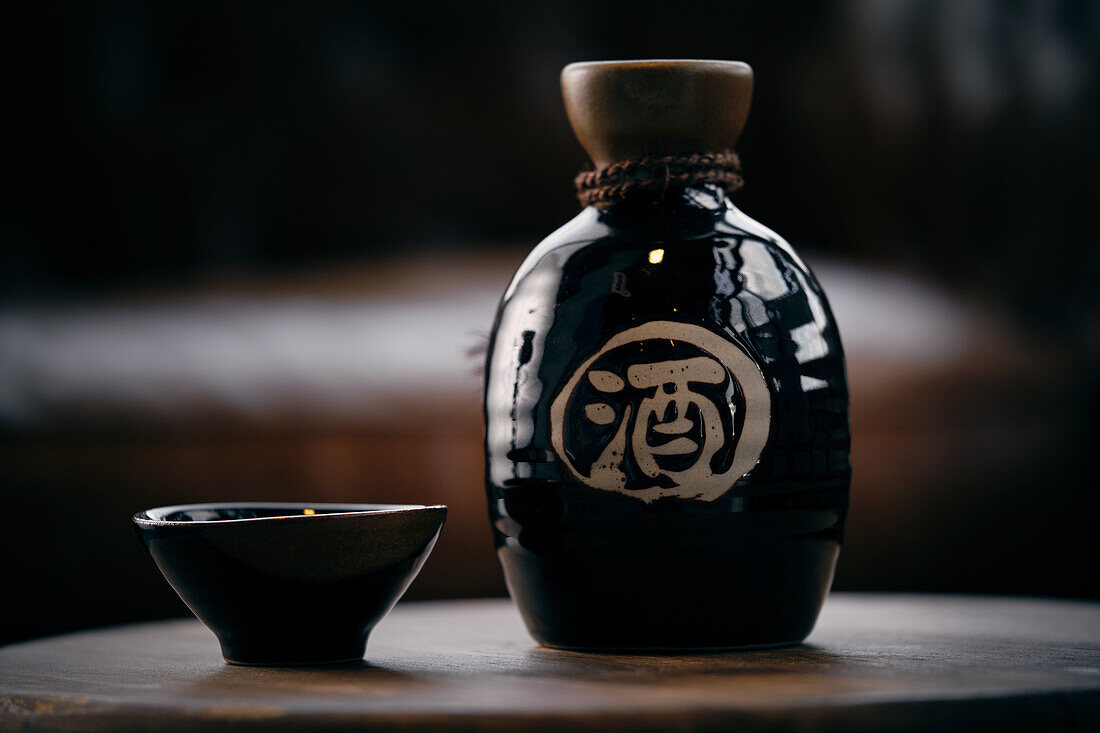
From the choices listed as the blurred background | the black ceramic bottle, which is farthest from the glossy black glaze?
the blurred background

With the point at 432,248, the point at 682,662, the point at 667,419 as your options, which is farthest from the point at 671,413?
the point at 432,248

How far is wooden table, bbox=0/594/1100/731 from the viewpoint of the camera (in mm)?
481

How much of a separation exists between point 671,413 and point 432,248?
3.59ft

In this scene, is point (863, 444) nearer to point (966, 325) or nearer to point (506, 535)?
point (966, 325)

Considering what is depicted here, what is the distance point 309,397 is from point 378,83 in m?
0.51

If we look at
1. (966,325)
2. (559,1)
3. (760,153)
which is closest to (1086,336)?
(966,325)

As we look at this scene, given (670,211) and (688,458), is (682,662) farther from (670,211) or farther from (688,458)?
(670,211)

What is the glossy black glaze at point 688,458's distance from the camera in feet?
2.14

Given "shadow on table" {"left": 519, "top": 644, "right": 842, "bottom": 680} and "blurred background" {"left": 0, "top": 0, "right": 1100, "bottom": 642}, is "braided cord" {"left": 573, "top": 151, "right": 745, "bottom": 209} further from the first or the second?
"blurred background" {"left": 0, "top": 0, "right": 1100, "bottom": 642}

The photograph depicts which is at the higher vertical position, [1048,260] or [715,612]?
[1048,260]

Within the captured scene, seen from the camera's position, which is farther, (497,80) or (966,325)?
(497,80)

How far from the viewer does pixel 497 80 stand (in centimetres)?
177

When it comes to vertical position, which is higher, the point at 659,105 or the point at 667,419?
the point at 659,105

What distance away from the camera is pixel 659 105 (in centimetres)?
70
